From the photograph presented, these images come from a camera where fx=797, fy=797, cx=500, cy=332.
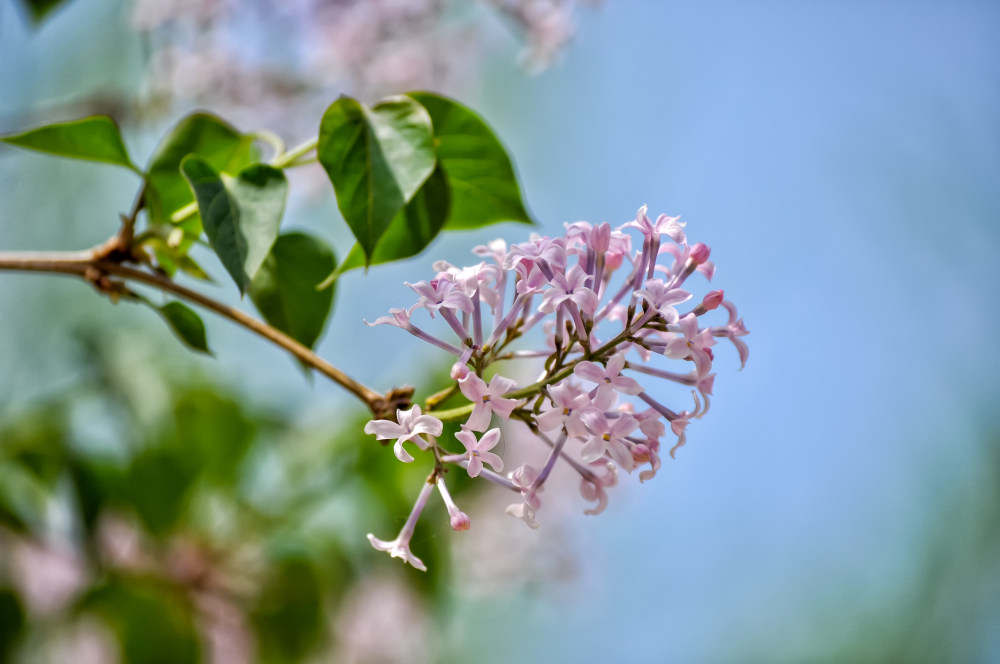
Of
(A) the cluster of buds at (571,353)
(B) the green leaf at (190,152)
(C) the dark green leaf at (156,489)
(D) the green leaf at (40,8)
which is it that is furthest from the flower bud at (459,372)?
(C) the dark green leaf at (156,489)

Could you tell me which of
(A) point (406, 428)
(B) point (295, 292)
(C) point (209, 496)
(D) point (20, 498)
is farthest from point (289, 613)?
(A) point (406, 428)

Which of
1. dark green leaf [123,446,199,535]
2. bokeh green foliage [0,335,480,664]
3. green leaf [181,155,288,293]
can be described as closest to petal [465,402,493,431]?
green leaf [181,155,288,293]

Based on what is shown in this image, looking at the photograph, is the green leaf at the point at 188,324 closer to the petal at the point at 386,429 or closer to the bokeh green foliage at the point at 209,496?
the petal at the point at 386,429

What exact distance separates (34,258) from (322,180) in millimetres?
1208

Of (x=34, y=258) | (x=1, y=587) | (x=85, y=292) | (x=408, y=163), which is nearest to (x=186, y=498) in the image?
(x=1, y=587)

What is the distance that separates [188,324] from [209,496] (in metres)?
0.77

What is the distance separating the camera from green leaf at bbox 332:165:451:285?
1.31 ft

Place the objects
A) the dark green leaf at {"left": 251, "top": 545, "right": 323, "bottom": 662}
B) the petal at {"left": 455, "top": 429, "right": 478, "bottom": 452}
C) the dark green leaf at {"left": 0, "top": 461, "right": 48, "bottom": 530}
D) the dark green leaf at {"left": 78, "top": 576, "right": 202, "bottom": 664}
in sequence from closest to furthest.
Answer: the petal at {"left": 455, "top": 429, "right": 478, "bottom": 452}, the dark green leaf at {"left": 78, "top": 576, "right": 202, "bottom": 664}, the dark green leaf at {"left": 0, "top": 461, "right": 48, "bottom": 530}, the dark green leaf at {"left": 251, "top": 545, "right": 323, "bottom": 662}

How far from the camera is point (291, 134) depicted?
1404mm

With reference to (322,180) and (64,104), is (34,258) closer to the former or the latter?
(64,104)

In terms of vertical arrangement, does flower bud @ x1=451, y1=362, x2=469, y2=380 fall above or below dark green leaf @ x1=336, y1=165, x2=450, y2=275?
below

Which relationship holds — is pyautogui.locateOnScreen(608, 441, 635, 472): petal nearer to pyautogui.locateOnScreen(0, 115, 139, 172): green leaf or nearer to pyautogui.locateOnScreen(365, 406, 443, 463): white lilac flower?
pyautogui.locateOnScreen(365, 406, 443, 463): white lilac flower

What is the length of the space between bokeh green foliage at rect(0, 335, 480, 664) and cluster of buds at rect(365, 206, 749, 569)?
55 centimetres

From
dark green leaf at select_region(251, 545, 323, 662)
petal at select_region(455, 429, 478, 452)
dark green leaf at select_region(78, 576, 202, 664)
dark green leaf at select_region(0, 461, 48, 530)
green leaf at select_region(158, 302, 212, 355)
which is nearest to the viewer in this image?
petal at select_region(455, 429, 478, 452)
